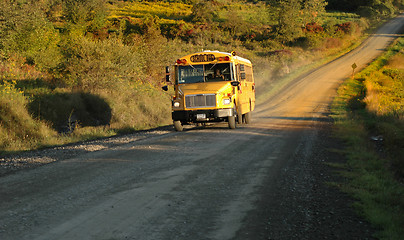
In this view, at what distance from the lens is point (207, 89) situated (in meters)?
15.8

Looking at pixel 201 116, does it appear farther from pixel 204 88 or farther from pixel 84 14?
pixel 84 14

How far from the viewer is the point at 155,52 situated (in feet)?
94.8

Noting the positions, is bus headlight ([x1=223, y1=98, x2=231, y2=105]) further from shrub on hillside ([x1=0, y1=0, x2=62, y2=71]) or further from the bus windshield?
shrub on hillside ([x1=0, y1=0, x2=62, y2=71])

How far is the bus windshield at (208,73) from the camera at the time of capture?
16.4m

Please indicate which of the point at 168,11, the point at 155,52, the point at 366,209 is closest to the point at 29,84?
the point at 155,52

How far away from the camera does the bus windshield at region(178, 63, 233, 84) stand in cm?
1638

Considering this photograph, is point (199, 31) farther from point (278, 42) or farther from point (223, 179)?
point (223, 179)

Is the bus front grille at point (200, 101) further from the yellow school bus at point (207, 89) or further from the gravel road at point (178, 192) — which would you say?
the gravel road at point (178, 192)

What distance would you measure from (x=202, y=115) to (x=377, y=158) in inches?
275

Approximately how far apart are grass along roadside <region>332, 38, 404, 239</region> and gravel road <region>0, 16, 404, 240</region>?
14.2 inches

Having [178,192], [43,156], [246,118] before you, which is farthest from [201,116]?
[178,192]

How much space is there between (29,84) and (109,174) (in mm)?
12924

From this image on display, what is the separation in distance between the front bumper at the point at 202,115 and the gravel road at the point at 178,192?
242 centimetres

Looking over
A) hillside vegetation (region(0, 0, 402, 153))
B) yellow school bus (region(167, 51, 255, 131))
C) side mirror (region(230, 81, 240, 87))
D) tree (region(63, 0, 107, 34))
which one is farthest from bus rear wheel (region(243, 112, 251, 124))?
tree (region(63, 0, 107, 34))
